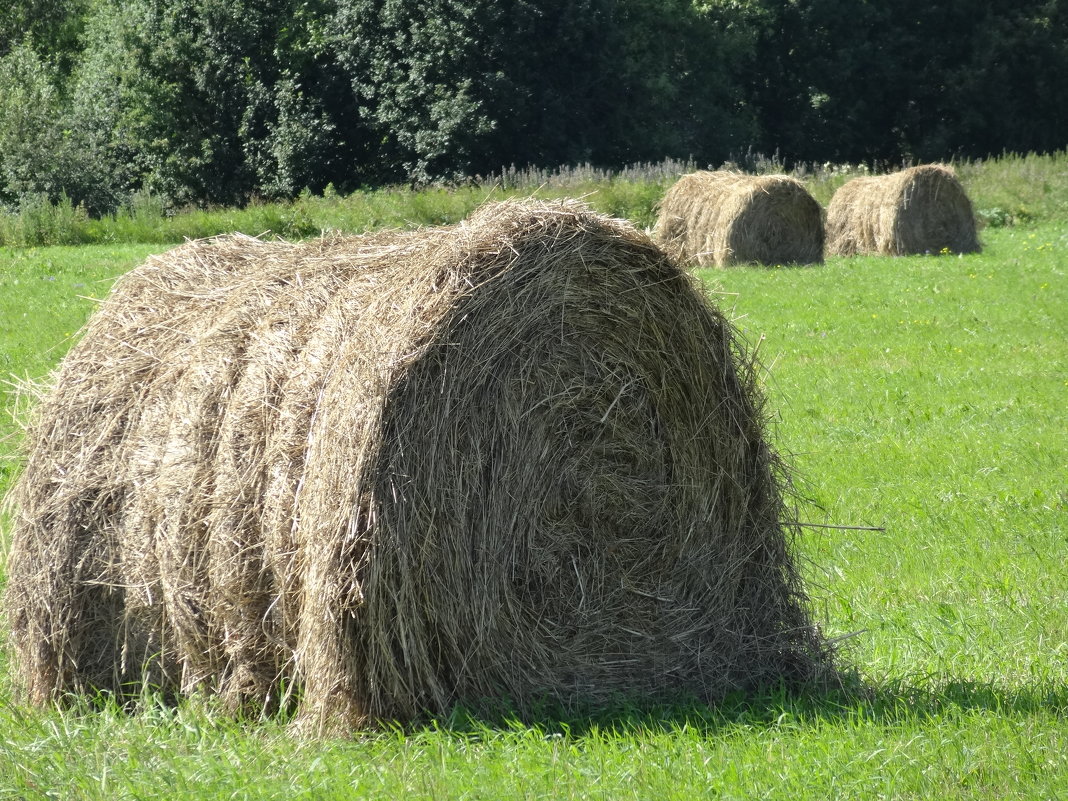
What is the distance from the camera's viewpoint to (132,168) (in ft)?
131

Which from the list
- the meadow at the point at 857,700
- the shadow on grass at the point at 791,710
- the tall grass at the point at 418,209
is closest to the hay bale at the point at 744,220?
the tall grass at the point at 418,209

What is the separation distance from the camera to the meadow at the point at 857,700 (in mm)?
3783

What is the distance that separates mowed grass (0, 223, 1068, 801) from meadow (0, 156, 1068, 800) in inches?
0.4

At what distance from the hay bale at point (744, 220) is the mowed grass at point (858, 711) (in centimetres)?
947

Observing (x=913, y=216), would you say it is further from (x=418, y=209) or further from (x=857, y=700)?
(x=857, y=700)

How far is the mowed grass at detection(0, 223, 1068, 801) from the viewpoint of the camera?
3.78m

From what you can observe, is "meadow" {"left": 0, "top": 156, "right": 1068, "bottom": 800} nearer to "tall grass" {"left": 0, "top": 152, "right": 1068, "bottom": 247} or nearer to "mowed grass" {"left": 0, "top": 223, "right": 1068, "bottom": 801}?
"mowed grass" {"left": 0, "top": 223, "right": 1068, "bottom": 801}

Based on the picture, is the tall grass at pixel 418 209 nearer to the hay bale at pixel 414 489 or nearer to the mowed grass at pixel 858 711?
the mowed grass at pixel 858 711

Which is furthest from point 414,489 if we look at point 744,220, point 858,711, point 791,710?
point 744,220

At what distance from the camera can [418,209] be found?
25125 millimetres

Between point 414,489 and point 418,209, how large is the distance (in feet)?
70.5

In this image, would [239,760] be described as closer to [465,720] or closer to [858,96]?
[465,720]

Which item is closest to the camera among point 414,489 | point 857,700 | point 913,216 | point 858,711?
point 414,489

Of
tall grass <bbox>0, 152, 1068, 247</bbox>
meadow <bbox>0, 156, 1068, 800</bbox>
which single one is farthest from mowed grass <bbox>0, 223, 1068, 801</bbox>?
tall grass <bbox>0, 152, 1068, 247</bbox>
